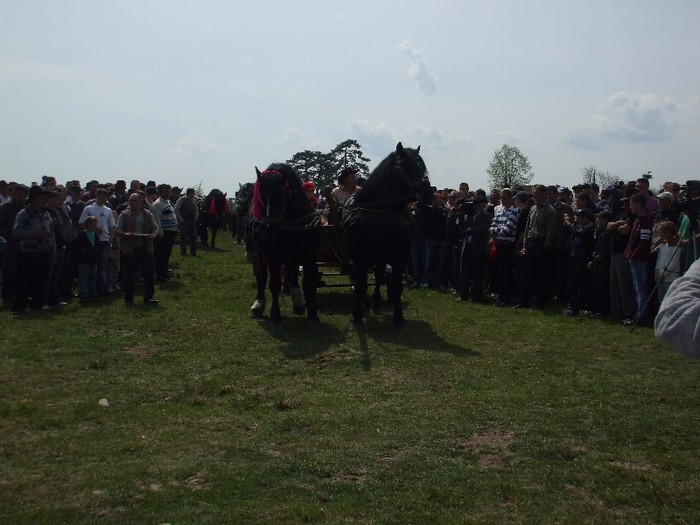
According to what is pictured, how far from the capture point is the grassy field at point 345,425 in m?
5.01

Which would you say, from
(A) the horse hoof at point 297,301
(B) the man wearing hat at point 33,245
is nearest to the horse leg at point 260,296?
(A) the horse hoof at point 297,301

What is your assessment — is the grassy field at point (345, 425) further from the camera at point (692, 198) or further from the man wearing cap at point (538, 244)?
the man wearing cap at point (538, 244)

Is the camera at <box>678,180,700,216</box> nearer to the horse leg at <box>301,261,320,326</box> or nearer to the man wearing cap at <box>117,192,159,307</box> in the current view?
the horse leg at <box>301,261,320,326</box>

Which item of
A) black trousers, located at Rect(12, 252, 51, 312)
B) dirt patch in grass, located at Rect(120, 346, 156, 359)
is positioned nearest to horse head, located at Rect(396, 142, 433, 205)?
dirt patch in grass, located at Rect(120, 346, 156, 359)

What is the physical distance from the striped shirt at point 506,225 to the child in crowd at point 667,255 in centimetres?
311

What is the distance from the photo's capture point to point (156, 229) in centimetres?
1325

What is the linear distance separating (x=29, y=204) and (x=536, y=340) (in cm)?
840

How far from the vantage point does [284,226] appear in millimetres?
10680

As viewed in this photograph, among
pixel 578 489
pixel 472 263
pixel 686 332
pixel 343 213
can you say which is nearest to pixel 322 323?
pixel 343 213

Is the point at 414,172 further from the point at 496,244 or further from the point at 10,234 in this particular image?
the point at 10,234

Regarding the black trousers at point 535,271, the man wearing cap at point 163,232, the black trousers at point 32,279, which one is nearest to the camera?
the black trousers at point 32,279

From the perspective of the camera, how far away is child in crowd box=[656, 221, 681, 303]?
34.9 ft

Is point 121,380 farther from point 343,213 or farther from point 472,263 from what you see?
point 472,263

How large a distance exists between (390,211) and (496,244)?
13.3ft
